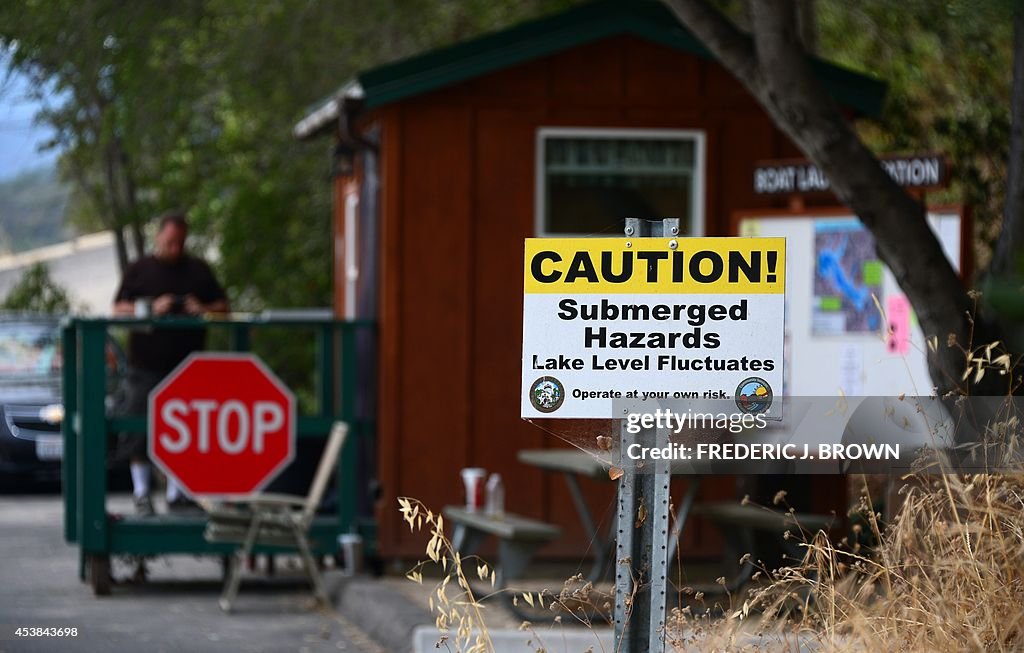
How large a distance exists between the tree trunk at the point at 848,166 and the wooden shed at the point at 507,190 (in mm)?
2777

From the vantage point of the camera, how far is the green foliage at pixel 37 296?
73.2 ft

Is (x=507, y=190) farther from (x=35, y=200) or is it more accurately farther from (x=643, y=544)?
(x=35, y=200)

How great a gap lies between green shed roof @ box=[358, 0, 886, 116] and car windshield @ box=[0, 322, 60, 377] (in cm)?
869

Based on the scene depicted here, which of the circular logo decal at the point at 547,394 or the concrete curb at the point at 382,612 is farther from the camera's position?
the concrete curb at the point at 382,612

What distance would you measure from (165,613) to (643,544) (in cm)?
540

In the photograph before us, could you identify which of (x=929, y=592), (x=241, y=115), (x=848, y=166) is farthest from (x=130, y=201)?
(x=929, y=592)

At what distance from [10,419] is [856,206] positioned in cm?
1143

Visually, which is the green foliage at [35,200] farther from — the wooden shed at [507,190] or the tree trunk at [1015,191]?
the tree trunk at [1015,191]

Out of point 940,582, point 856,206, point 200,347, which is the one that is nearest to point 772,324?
point 940,582

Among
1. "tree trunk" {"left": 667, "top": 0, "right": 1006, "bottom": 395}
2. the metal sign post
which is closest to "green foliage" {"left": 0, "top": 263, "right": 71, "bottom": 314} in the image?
"tree trunk" {"left": 667, "top": 0, "right": 1006, "bottom": 395}

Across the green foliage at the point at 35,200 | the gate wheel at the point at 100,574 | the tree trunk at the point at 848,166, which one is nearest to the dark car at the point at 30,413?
the green foliage at the point at 35,200

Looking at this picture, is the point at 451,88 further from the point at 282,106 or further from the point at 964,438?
the point at 282,106

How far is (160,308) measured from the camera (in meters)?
10.6

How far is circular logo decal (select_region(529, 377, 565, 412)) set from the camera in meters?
4.22
